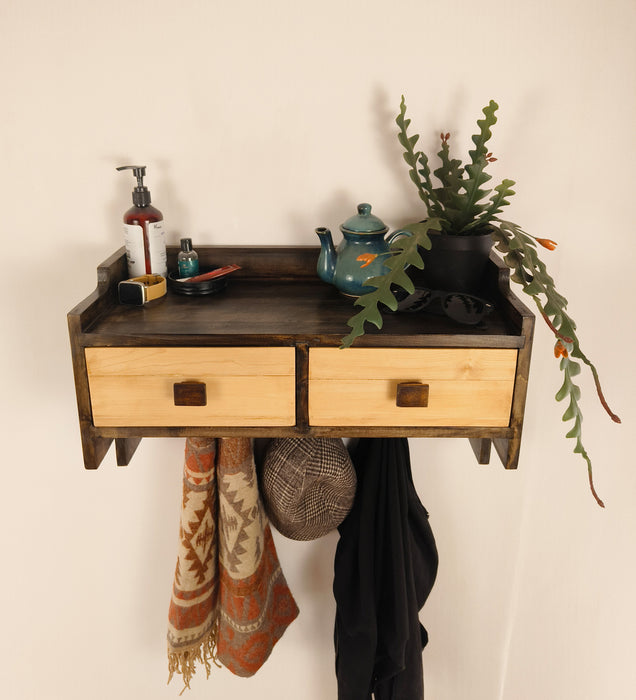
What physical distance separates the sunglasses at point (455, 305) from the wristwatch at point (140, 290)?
0.41 meters

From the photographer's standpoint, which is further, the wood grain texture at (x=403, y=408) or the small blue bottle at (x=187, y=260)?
the small blue bottle at (x=187, y=260)

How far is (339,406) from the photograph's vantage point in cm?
103

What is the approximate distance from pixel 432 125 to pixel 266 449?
2.28 ft

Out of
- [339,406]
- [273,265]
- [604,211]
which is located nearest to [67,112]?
[273,265]

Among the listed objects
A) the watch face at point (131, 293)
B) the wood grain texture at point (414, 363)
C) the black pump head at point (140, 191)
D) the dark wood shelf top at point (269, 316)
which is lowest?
the wood grain texture at point (414, 363)

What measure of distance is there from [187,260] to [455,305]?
0.48 m

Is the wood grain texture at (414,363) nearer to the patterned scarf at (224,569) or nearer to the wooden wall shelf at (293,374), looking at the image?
the wooden wall shelf at (293,374)

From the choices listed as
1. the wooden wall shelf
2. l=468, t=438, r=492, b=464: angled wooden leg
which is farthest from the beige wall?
the wooden wall shelf

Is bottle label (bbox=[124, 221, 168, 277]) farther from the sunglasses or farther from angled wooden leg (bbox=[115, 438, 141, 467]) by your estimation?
the sunglasses

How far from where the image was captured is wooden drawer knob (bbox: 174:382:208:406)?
1.01 meters

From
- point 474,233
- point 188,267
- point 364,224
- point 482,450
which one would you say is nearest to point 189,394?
point 188,267

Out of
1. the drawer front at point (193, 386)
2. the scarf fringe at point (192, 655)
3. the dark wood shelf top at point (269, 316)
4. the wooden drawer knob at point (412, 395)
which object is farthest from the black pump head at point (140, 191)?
the scarf fringe at point (192, 655)

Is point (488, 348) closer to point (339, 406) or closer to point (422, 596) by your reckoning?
point (339, 406)

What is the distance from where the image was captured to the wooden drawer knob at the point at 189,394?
1.01 meters
